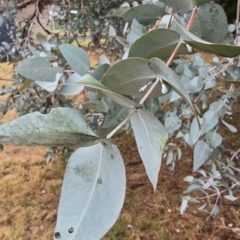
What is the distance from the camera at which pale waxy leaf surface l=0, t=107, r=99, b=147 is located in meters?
0.23

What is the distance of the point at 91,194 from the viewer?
0.27 m

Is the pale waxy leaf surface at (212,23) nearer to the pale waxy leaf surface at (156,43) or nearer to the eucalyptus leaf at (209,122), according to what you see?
the pale waxy leaf surface at (156,43)

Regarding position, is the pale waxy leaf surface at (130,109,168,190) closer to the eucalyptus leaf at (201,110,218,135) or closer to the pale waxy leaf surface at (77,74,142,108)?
the pale waxy leaf surface at (77,74,142,108)

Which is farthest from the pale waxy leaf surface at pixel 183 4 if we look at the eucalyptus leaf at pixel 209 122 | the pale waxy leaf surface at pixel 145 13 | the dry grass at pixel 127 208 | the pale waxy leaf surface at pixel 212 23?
the dry grass at pixel 127 208

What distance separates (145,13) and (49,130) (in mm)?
314

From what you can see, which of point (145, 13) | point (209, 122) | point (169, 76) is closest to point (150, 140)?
point (169, 76)

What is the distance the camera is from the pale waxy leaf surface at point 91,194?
257mm

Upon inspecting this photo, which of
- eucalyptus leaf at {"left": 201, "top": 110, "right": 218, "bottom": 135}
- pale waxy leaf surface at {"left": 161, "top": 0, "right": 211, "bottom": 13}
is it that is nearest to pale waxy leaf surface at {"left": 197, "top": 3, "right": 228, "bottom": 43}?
pale waxy leaf surface at {"left": 161, "top": 0, "right": 211, "bottom": 13}

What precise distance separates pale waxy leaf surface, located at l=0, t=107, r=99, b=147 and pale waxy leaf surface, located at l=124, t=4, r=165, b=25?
28 centimetres

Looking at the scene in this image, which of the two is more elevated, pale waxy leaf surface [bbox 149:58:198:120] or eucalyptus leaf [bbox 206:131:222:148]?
pale waxy leaf surface [bbox 149:58:198:120]

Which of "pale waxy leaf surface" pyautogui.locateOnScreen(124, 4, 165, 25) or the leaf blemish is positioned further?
"pale waxy leaf surface" pyautogui.locateOnScreen(124, 4, 165, 25)

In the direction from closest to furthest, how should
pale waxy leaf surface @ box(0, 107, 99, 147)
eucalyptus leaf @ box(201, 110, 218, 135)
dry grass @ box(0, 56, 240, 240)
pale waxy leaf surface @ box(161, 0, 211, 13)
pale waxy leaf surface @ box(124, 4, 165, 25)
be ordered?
pale waxy leaf surface @ box(0, 107, 99, 147) → pale waxy leaf surface @ box(161, 0, 211, 13) → pale waxy leaf surface @ box(124, 4, 165, 25) → eucalyptus leaf @ box(201, 110, 218, 135) → dry grass @ box(0, 56, 240, 240)

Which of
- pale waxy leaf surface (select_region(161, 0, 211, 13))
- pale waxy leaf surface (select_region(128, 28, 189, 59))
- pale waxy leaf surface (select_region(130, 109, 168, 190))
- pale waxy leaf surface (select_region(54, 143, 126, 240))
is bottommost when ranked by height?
pale waxy leaf surface (select_region(54, 143, 126, 240))

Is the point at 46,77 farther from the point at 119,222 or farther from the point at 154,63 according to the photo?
the point at 119,222
